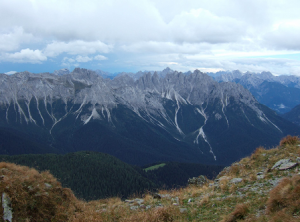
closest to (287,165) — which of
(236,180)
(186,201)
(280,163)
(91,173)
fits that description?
(280,163)

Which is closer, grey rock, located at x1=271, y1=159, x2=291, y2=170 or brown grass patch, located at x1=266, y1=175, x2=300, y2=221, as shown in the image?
brown grass patch, located at x1=266, y1=175, x2=300, y2=221

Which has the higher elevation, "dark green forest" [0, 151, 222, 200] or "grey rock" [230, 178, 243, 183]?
"grey rock" [230, 178, 243, 183]

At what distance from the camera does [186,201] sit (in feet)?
55.8

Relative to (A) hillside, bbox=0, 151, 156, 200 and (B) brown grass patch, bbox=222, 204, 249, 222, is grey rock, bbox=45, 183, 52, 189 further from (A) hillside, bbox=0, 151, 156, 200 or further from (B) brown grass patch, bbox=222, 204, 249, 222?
(A) hillside, bbox=0, 151, 156, 200

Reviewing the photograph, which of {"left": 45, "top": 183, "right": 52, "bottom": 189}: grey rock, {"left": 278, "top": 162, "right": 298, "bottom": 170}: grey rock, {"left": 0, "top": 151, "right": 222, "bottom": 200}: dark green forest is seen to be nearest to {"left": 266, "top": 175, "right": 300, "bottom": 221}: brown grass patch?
{"left": 278, "top": 162, "right": 298, "bottom": 170}: grey rock

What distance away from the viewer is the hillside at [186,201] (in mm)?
11836

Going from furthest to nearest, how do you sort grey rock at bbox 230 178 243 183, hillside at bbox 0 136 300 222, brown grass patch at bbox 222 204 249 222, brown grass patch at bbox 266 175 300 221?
grey rock at bbox 230 178 243 183 → hillside at bbox 0 136 300 222 → brown grass patch at bbox 222 204 249 222 → brown grass patch at bbox 266 175 300 221

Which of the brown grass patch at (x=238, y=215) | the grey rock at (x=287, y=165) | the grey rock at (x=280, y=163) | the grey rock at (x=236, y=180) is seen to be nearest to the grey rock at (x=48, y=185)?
the brown grass patch at (x=238, y=215)

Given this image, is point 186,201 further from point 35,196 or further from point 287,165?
point 35,196

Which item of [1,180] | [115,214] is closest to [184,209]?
[115,214]

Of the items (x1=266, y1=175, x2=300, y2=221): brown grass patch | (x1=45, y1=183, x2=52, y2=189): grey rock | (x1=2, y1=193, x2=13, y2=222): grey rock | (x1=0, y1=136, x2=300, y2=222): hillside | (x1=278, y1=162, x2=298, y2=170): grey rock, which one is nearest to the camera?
(x1=266, y1=175, x2=300, y2=221): brown grass patch

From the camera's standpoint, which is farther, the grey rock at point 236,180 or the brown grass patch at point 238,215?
the grey rock at point 236,180

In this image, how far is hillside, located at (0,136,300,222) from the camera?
1184 centimetres

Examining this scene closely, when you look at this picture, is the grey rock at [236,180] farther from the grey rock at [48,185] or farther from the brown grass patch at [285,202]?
the grey rock at [48,185]
